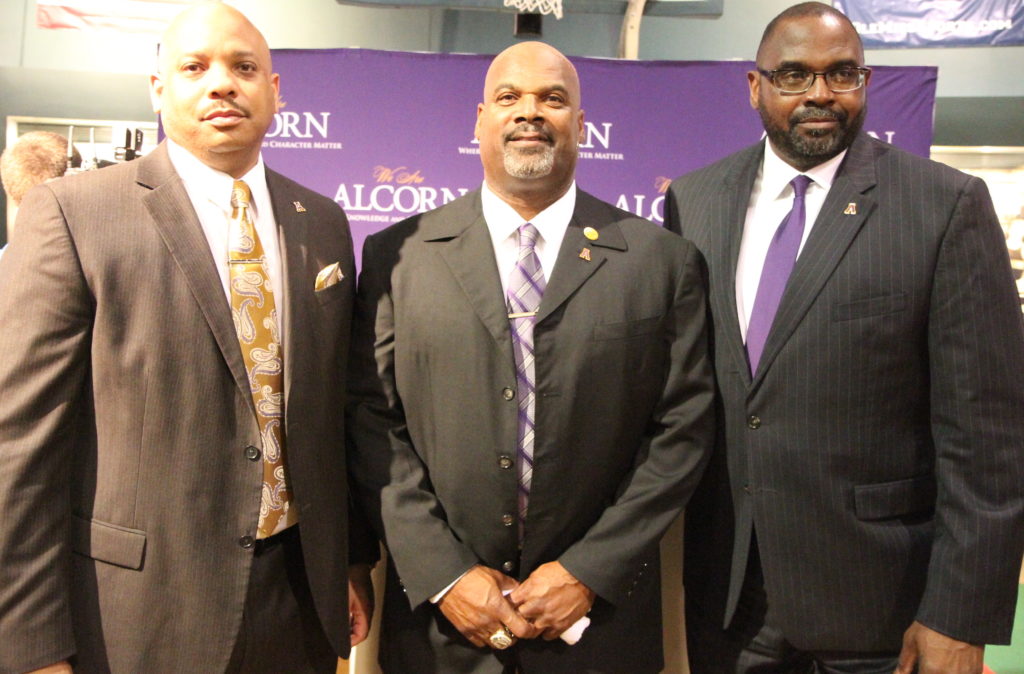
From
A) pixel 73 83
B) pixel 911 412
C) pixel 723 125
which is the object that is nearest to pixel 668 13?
pixel 723 125

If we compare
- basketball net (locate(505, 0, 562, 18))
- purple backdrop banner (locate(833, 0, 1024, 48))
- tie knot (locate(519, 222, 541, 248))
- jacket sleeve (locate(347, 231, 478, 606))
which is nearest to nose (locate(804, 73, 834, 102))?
tie knot (locate(519, 222, 541, 248))

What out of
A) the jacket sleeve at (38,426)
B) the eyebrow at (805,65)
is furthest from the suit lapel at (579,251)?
the jacket sleeve at (38,426)

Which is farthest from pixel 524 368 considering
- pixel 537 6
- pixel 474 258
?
pixel 537 6

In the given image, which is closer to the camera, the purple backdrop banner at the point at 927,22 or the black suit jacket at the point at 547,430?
the black suit jacket at the point at 547,430

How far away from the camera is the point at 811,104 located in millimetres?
1981

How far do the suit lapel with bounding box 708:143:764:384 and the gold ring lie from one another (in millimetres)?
737

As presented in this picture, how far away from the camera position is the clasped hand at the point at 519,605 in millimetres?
1799

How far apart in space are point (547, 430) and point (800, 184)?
31.8 inches

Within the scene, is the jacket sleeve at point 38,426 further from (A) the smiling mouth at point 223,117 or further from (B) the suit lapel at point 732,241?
(B) the suit lapel at point 732,241

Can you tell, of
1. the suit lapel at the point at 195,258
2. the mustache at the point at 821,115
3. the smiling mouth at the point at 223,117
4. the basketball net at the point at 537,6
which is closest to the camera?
the suit lapel at the point at 195,258

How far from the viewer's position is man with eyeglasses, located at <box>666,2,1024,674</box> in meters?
1.81

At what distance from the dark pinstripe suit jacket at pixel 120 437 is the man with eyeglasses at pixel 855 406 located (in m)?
1.06

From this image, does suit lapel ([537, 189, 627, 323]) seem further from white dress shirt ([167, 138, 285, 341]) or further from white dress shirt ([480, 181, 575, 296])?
white dress shirt ([167, 138, 285, 341])

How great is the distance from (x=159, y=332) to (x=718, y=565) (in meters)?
1.30
